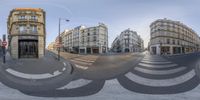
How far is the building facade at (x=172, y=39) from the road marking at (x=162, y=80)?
577 mm

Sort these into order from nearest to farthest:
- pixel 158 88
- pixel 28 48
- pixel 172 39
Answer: pixel 172 39 → pixel 28 48 → pixel 158 88

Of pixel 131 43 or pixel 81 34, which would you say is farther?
pixel 81 34

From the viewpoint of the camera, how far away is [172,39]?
3094 millimetres

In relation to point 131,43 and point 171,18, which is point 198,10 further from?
point 131,43

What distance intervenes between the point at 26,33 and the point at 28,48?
0.29m

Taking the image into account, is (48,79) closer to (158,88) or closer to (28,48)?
(28,48)

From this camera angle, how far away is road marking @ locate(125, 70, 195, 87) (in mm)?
3475

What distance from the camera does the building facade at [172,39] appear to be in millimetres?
3074

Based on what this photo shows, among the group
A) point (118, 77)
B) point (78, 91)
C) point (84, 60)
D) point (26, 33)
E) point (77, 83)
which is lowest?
point (78, 91)

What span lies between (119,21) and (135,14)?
0.35 meters

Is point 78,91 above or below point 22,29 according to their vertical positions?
below

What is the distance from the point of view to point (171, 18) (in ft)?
11.3

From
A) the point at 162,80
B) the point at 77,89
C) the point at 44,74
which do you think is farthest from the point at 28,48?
the point at 162,80

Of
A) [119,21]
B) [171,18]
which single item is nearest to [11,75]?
[119,21]
